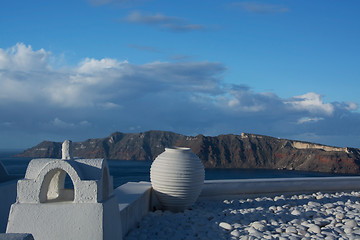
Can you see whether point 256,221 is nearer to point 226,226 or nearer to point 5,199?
point 226,226

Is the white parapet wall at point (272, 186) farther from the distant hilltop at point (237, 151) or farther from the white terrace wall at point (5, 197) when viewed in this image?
the distant hilltop at point (237, 151)

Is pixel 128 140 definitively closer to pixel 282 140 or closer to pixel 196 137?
pixel 196 137

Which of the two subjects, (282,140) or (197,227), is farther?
(282,140)

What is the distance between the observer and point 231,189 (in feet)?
23.4

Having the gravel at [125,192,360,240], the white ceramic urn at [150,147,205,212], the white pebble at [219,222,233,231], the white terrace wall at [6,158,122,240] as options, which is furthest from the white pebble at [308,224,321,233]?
the white terrace wall at [6,158,122,240]

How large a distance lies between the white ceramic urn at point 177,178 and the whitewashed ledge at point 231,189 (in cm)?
30

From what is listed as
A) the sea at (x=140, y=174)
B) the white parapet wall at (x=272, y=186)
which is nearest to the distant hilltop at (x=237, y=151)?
the sea at (x=140, y=174)

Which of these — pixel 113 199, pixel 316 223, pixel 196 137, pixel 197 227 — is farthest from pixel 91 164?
pixel 196 137

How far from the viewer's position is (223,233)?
499 cm

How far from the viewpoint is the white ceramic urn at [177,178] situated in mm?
5926

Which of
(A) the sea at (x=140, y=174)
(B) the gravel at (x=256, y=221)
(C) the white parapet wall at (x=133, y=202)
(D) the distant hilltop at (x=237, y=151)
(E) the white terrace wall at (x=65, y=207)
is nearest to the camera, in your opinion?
(E) the white terrace wall at (x=65, y=207)

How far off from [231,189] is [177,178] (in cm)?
167

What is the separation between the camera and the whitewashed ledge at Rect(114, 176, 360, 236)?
16.5ft

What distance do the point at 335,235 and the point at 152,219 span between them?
8.78 feet
